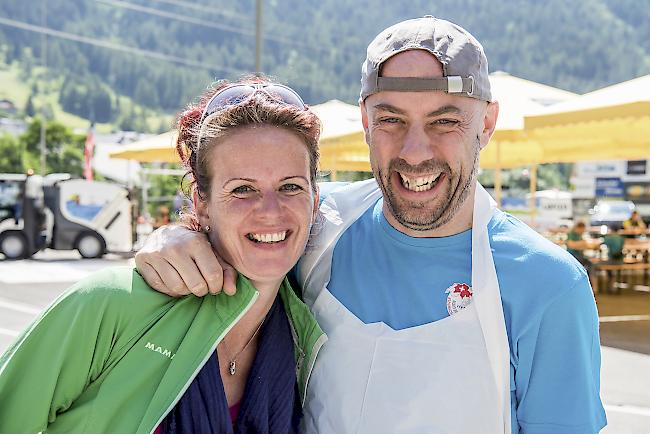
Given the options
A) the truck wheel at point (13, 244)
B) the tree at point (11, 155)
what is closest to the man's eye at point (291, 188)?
the truck wheel at point (13, 244)

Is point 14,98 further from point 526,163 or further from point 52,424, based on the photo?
point 52,424

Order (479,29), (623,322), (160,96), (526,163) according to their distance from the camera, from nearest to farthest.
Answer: (623,322)
(526,163)
(160,96)
(479,29)

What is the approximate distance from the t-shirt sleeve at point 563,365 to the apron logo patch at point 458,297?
0.19 meters

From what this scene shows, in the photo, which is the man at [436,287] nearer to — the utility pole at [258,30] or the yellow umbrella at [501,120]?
the yellow umbrella at [501,120]

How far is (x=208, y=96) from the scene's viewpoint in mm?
2062

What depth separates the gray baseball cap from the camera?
2.00 meters

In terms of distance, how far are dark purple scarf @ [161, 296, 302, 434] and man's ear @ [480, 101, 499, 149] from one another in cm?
73

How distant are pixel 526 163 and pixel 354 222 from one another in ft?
49.7

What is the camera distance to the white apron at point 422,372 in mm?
1901

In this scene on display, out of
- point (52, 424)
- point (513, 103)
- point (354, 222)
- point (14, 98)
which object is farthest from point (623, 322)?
point (14, 98)

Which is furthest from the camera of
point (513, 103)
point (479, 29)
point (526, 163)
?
point (479, 29)

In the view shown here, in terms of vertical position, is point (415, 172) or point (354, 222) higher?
point (415, 172)

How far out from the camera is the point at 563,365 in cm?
181

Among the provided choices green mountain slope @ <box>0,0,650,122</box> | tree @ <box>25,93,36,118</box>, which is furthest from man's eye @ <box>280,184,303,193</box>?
green mountain slope @ <box>0,0,650,122</box>
